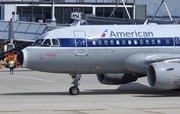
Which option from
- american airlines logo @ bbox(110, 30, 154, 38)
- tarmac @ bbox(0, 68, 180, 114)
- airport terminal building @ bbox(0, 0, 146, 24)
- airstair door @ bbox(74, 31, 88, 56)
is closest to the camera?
tarmac @ bbox(0, 68, 180, 114)

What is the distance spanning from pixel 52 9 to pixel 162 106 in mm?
60712

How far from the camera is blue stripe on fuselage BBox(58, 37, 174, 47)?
26.0 metres

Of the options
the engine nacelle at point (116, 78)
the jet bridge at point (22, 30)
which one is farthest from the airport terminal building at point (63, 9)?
the engine nacelle at point (116, 78)

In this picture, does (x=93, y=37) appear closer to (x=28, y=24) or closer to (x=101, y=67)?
(x=101, y=67)

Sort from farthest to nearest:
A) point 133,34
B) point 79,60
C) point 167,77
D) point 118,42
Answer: point 133,34
point 118,42
point 79,60
point 167,77

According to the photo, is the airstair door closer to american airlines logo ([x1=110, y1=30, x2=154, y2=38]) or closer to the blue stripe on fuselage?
the blue stripe on fuselage

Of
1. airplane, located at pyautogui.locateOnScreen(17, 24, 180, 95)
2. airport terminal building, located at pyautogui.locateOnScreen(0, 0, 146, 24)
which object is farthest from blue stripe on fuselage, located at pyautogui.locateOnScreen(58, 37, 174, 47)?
airport terminal building, located at pyautogui.locateOnScreen(0, 0, 146, 24)

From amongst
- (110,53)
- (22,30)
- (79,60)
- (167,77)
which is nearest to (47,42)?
(79,60)

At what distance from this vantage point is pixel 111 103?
72.7 feet

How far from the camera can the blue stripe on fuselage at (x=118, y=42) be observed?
26.0 m

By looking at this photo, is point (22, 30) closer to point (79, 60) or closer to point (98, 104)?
point (79, 60)

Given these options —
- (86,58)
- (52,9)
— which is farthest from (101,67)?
(52,9)

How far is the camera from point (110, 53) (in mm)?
26297

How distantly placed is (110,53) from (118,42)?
0.70m
